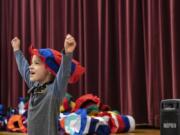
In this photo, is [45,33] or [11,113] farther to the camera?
[45,33]

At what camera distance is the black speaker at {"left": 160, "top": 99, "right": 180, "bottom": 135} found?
61.9 inches

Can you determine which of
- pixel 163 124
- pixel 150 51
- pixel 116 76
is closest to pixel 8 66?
pixel 116 76

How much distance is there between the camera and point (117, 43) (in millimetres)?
3043

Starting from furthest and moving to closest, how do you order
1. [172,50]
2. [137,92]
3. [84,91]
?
[84,91] < [137,92] < [172,50]

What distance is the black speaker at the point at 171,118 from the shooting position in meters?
1.57

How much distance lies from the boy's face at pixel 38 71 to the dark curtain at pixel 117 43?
1109 millimetres

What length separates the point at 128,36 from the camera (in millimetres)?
2941

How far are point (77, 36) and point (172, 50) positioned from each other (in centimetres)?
82

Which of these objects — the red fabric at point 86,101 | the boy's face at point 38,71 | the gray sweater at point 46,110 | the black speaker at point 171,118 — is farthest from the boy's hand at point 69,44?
the red fabric at point 86,101

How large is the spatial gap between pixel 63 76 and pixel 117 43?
1.44 metres

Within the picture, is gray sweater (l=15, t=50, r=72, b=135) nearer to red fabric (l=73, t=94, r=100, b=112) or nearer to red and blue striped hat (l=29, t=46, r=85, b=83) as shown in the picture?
red and blue striped hat (l=29, t=46, r=85, b=83)

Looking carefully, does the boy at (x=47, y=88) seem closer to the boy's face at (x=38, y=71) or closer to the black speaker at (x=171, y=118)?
the boy's face at (x=38, y=71)

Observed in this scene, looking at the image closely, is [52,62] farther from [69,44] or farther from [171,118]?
[171,118]

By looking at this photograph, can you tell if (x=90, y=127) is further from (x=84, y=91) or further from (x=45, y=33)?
(x=45, y=33)
